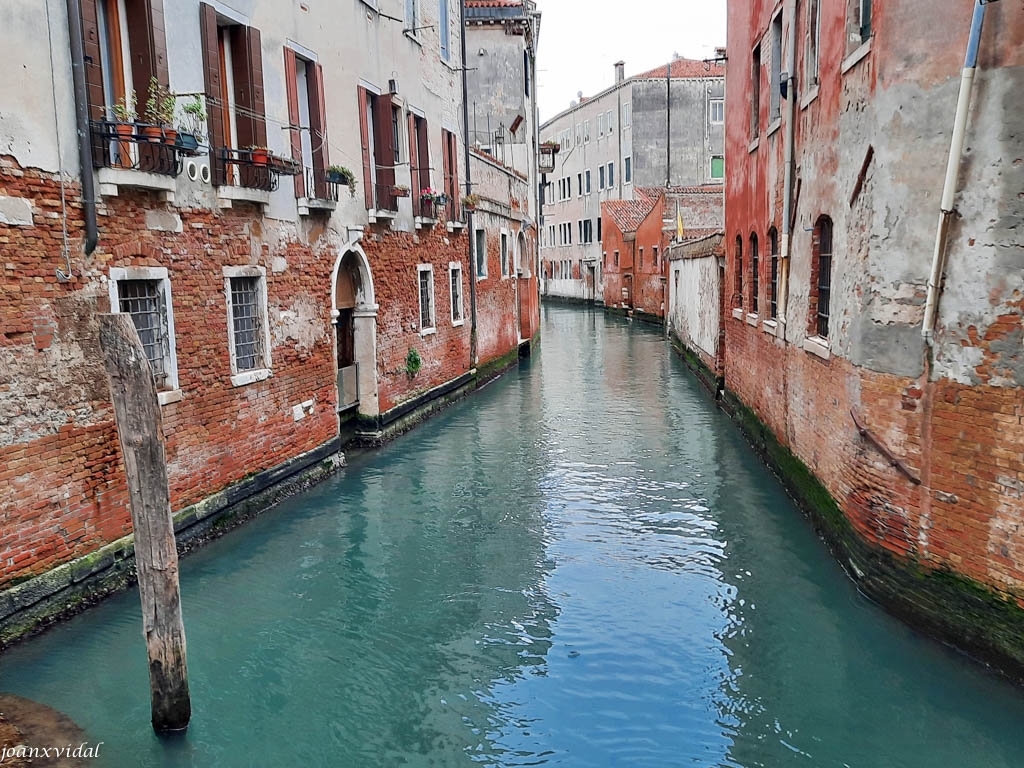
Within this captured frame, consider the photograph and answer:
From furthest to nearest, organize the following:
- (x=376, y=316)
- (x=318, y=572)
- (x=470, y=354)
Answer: (x=470, y=354), (x=376, y=316), (x=318, y=572)

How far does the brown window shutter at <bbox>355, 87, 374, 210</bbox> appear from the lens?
11.6 m

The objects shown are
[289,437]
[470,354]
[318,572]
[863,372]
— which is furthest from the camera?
[470,354]

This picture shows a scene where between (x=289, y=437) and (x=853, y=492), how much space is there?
19.8ft

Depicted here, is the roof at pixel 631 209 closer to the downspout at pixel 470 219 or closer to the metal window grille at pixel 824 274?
Answer: the downspout at pixel 470 219

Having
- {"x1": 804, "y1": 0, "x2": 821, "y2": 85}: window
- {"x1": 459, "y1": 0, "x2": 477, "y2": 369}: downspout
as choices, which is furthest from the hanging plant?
{"x1": 804, "y1": 0, "x2": 821, "y2": 85}: window

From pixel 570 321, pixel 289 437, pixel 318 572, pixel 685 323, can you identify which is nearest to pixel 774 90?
pixel 289 437

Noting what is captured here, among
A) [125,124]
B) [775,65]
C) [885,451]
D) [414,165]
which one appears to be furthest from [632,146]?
[885,451]

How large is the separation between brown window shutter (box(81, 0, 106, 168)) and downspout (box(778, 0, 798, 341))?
684 centimetres

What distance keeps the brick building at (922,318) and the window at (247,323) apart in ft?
18.6

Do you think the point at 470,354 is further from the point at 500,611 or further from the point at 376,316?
the point at 500,611

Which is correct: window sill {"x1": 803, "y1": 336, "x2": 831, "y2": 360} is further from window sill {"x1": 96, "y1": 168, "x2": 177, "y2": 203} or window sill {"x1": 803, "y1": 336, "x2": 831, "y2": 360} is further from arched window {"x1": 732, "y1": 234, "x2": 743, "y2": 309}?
window sill {"x1": 96, "y1": 168, "x2": 177, "y2": 203}

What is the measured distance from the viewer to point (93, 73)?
21.2 feet

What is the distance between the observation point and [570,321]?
36.4 m

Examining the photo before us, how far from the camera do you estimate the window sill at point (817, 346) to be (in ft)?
24.9
